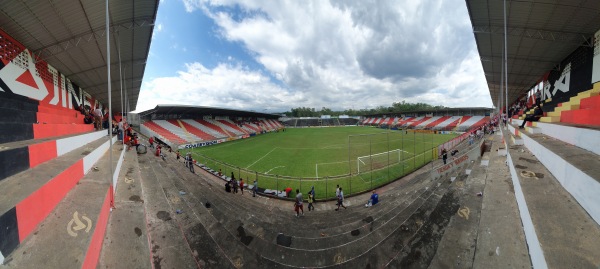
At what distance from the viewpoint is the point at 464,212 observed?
299 inches

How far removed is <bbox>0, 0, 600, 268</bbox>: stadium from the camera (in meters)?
3.81

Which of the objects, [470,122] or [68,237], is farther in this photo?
[470,122]

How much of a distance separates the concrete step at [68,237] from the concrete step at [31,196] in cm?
8

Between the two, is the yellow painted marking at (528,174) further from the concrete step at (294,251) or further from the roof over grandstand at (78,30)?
the roof over grandstand at (78,30)

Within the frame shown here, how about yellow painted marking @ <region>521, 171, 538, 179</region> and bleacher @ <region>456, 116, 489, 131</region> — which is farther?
bleacher @ <region>456, 116, 489, 131</region>

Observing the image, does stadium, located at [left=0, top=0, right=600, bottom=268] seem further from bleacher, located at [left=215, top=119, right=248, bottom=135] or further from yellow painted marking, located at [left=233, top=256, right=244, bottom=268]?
bleacher, located at [left=215, top=119, right=248, bottom=135]

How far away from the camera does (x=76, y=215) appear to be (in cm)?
438

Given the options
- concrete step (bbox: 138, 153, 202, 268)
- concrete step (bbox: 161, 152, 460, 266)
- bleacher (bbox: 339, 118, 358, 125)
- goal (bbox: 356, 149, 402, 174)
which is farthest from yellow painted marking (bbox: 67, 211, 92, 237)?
bleacher (bbox: 339, 118, 358, 125)

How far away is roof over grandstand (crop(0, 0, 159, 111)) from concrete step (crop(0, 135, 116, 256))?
6.37 meters

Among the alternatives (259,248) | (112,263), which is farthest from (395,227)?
(112,263)

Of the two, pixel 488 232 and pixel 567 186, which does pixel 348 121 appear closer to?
pixel 488 232

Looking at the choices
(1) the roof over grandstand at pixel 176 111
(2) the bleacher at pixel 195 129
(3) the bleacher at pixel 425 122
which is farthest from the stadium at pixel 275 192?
(3) the bleacher at pixel 425 122

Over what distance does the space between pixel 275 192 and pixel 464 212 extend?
838 cm

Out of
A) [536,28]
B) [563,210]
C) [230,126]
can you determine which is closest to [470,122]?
[536,28]
